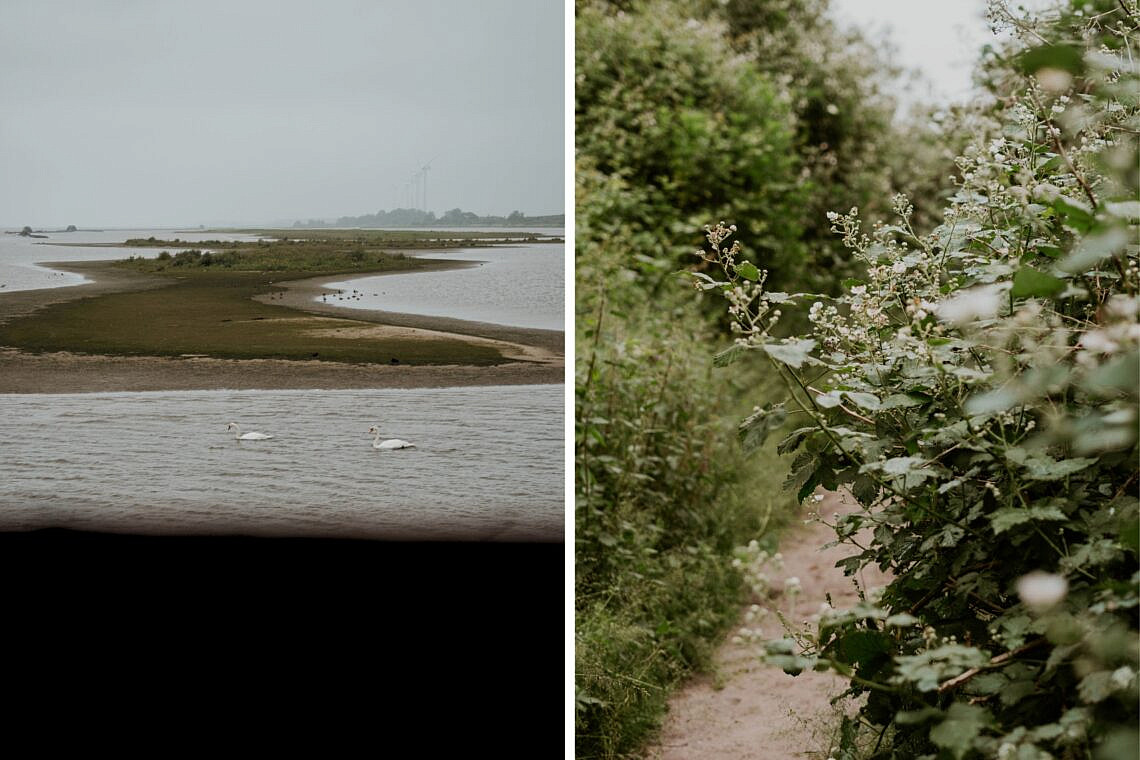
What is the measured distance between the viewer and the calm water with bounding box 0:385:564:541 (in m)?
2.01

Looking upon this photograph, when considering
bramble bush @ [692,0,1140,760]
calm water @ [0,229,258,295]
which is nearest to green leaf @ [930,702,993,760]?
bramble bush @ [692,0,1140,760]

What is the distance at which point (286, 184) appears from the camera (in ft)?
7.12

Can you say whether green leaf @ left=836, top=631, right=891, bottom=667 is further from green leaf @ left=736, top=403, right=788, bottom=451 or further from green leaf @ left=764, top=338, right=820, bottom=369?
green leaf @ left=764, top=338, right=820, bottom=369

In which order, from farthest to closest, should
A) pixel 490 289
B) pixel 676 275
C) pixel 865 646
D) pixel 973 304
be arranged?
pixel 676 275 → pixel 490 289 → pixel 865 646 → pixel 973 304

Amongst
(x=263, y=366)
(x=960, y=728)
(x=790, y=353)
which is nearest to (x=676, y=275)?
(x=263, y=366)

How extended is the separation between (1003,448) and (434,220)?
1.38 meters

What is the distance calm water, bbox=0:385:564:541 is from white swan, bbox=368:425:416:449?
14mm

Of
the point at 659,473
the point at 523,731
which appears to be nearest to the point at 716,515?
the point at 659,473

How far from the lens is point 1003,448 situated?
1.49 metres

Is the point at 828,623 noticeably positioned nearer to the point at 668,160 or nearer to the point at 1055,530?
the point at 1055,530

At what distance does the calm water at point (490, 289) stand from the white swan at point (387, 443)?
0.30m

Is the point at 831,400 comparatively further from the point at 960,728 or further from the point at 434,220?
the point at 434,220

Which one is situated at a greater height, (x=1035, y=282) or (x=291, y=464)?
(x=1035, y=282)

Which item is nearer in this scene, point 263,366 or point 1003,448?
point 1003,448
